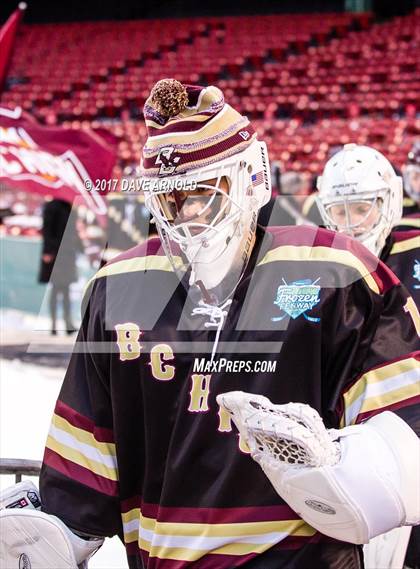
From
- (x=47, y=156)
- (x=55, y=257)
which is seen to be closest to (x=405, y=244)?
(x=47, y=156)

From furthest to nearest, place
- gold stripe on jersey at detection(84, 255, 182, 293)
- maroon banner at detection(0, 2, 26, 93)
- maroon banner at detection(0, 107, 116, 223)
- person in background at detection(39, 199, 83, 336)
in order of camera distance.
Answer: person in background at detection(39, 199, 83, 336) < maroon banner at detection(0, 2, 26, 93) < maroon banner at detection(0, 107, 116, 223) < gold stripe on jersey at detection(84, 255, 182, 293)

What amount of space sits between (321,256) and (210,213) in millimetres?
190

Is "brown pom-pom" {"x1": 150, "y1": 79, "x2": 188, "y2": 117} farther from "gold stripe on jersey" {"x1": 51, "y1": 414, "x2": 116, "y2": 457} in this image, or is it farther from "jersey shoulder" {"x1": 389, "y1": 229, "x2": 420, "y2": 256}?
"jersey shoulder" {"x1": 389, "y1": 229, "x2": 420, "y2": 256}

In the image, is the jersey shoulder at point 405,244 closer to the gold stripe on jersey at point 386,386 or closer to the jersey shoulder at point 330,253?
the jersey shoulder at point 330,253

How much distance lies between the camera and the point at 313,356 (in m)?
1.52

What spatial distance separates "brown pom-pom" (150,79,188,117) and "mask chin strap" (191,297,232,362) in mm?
308

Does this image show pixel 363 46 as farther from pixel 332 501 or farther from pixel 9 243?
pixel 332 501

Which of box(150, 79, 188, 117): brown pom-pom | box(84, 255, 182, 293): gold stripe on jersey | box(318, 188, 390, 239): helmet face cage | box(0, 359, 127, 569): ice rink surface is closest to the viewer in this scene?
box(150, 79, 188, 117): brown pom-pom

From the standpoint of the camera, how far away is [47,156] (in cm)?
542

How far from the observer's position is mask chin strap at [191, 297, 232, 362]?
160 cm

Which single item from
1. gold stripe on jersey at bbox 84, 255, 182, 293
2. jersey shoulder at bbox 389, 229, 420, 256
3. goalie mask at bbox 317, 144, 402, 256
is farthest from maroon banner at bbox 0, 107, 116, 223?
gold stripe on jersey at bbox 84, 255, 182, 293

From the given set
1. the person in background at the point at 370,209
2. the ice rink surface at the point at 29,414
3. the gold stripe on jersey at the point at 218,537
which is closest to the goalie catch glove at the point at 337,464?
the gold stripe on jersey at the point at 218,537

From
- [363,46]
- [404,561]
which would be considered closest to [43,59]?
[363,46]

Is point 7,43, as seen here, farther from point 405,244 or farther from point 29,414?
Answer: point 405,244
